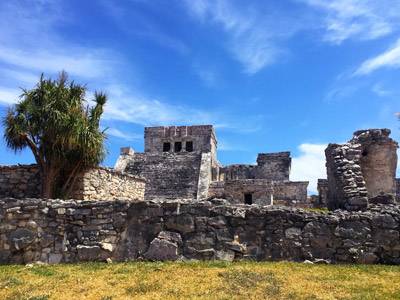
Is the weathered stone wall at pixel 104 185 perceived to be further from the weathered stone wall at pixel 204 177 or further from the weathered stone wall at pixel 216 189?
the weathered stone wall at pixel 216 189

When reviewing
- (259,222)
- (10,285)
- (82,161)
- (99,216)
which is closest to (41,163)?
(82,161)

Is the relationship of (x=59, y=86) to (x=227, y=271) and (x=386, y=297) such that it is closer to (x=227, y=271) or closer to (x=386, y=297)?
(x=227, y=271)

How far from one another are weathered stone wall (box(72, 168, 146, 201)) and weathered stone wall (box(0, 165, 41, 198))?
1.19m

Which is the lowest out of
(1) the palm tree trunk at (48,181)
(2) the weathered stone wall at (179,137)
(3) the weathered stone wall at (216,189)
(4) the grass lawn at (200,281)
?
(4) the grass lawn at (200,281)

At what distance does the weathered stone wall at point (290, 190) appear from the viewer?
2647 centimetres

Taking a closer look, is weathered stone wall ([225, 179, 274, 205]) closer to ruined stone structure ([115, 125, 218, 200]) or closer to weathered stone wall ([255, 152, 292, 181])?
ruined stone structure ([115, 125, 218, 200])

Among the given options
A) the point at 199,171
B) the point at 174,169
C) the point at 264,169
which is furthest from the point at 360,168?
the point at 264,169

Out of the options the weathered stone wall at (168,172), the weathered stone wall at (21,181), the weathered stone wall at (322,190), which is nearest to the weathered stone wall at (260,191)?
the weathered stone wall at (322,190)

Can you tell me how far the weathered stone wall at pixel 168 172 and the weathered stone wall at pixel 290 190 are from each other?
489 centimetres

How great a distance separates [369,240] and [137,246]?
14.4 ft

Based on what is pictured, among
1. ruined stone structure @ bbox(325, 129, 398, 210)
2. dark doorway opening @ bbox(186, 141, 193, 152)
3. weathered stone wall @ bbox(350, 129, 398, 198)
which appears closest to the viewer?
ruined stone structure @ bbox(325, 129, 398, 210)

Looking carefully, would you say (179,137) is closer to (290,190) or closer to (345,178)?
(290,190)

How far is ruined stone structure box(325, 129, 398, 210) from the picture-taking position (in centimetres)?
1035

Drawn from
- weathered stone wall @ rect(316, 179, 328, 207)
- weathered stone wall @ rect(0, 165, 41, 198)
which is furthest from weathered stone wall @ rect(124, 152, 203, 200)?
weathered stone wall @ rect(0, 165, 41, 198)
